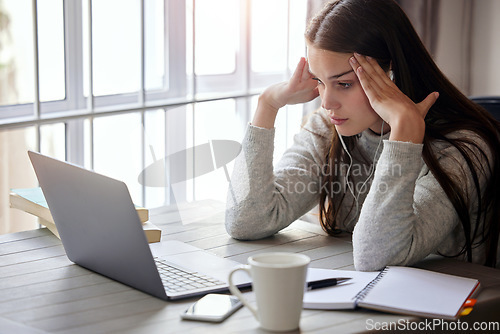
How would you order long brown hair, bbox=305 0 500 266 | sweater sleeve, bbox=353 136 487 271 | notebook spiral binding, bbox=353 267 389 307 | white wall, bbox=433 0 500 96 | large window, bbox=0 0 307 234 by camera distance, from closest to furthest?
notebook spiral binding, bbox=353 267 389 307 < sweater sleeve, bbox=353 136 487 271 < long brown hair, bbox=305 0 500 266 < large window, bbox=0 0 307 234 < white wall, bbox=433 0 500 96

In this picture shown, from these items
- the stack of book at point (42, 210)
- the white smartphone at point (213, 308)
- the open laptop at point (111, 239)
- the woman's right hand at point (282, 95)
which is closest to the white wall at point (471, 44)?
the woman's right hand at point (282, 95)

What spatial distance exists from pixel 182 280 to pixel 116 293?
0.36ft

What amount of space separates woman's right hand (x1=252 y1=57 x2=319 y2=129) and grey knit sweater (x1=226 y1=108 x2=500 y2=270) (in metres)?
0.03

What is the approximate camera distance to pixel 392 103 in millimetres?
1252

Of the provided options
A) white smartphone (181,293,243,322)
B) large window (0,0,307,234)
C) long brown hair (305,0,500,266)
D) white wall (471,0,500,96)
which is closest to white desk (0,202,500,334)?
white smartphone (181,293,243,322)

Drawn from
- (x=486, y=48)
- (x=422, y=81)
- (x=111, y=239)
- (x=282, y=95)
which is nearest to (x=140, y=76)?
(x=282, y=95)

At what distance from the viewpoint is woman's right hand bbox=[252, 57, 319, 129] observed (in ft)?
4.88

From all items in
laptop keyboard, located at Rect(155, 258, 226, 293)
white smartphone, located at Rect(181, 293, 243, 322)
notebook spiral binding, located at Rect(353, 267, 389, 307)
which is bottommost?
laptop keyboard, located at Rect(155, 258, 226, 293)

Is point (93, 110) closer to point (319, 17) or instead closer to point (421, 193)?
point (319, 17)

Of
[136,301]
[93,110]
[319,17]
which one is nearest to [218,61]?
[93,110]

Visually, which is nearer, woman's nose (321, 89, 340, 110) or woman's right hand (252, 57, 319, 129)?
woman's nose (321, 89, 340, 110)

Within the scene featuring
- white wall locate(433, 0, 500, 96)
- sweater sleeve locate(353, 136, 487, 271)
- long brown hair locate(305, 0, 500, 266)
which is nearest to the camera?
sweater sleeve locate(353, 136, 487, 271)

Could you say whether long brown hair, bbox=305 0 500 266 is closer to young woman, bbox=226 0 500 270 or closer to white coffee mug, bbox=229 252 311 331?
young woman, bbox=226 0 500 270

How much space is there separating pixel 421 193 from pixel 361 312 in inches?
14.6
